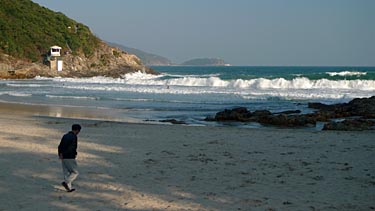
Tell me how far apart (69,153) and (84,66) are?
80.5m

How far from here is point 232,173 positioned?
348 inches

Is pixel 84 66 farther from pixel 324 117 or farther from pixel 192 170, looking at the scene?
pixel 192 170

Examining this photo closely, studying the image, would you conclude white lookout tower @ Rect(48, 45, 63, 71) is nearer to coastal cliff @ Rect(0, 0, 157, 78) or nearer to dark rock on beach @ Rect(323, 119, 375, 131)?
coastal cliff @ Rect(0, 0, 157, 78)

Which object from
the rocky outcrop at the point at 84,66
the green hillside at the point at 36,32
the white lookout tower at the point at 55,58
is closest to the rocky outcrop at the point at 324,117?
the rocky outcrop at the point at 84,66

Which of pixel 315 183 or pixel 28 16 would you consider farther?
pixel 28 16

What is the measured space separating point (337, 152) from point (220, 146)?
110 inches

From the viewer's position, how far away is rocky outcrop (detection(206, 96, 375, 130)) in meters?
16.4

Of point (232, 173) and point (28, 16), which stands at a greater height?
point (28, 16)

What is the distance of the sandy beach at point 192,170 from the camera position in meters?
6.91

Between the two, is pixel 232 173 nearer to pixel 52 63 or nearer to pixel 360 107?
pixel 360 107

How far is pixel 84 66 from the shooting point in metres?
85.6

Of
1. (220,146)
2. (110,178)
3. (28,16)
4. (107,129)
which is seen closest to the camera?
(110,178)

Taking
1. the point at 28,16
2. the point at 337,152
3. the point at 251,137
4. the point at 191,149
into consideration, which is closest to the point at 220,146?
the point at 191,149

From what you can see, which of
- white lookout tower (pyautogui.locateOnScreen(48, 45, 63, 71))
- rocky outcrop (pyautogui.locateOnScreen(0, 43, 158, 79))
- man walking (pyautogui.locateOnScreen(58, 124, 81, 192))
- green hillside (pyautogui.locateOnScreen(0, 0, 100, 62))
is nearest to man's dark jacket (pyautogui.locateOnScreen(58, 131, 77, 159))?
man walking (pyautogui.locateOnScreen(58, 124, 81, 192))
